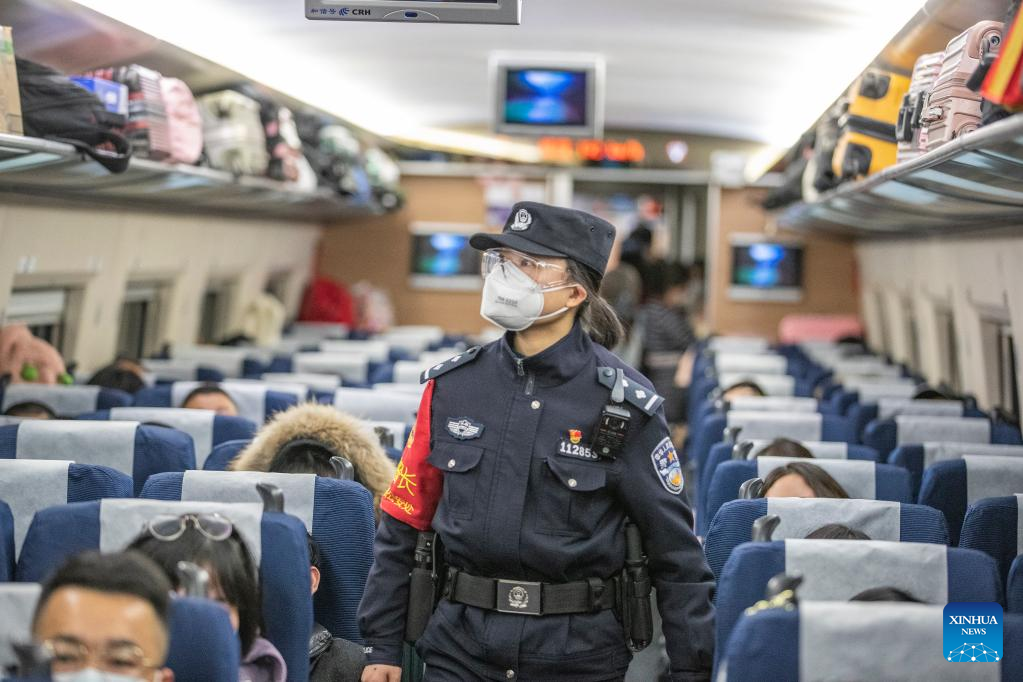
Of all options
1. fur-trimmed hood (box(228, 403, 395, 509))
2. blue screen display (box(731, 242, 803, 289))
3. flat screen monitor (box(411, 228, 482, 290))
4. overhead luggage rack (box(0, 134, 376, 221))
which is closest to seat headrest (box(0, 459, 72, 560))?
fur-trimmed hood (box(228, 403, 395, 509))

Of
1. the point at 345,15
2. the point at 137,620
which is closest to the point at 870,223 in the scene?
the point at 345,15

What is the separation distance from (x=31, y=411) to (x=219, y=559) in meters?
3.23

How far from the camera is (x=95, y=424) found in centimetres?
502

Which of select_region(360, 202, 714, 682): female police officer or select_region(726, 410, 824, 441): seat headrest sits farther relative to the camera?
select_region(726, 410, 824, 441): seat headrest

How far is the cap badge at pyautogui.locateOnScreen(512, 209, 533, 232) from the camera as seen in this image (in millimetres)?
3424

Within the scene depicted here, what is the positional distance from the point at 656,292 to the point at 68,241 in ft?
20.3

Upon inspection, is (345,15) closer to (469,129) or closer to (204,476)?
(204,476)

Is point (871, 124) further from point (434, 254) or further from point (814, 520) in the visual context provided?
point (434, 254)

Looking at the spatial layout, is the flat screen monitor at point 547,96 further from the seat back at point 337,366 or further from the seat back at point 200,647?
the seat back at point 200,647

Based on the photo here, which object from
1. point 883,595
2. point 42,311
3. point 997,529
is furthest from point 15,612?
point 42,311

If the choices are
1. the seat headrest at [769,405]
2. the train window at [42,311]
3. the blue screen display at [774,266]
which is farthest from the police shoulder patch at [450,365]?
the blue screen display at [774,266]

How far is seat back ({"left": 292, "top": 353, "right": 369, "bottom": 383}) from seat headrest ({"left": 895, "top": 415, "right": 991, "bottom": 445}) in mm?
3803

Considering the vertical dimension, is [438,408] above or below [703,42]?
below

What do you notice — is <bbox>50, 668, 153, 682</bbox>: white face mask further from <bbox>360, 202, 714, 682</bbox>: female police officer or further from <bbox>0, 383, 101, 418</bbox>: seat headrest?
<bbox>0, 383, 101, 418</bbox>: seat headrest
